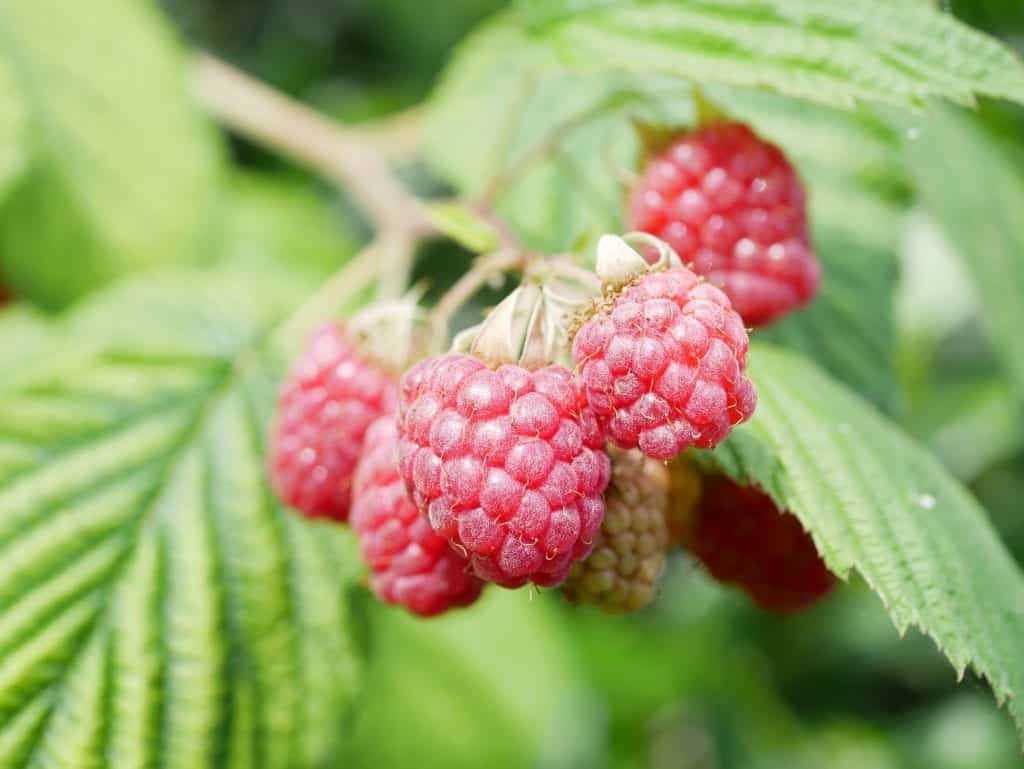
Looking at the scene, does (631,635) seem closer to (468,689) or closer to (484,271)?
(468,689)

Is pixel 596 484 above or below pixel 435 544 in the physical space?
above

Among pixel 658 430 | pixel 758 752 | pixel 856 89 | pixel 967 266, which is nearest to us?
pixel 658 430

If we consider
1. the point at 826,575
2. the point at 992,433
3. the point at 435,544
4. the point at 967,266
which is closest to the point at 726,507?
the point at 826,575

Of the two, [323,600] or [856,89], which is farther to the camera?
[323,600]

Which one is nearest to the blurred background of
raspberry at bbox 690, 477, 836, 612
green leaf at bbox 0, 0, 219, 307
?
green leaf at bbox 0, 0, 219, 307

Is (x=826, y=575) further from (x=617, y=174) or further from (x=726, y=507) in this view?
(x=617, y=174)

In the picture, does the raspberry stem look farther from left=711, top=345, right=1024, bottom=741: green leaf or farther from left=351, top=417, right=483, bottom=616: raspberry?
left=711, top=345, right=1024, bottom=741: green leaf

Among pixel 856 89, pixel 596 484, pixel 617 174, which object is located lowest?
pixel 596 484

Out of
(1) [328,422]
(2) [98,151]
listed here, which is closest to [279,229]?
(2) [98,151]

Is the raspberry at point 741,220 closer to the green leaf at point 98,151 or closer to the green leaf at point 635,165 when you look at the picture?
the green leaf at point 635,165

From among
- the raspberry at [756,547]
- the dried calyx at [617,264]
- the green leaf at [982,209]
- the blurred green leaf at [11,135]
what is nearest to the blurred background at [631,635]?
the green leaf at [982,209]
